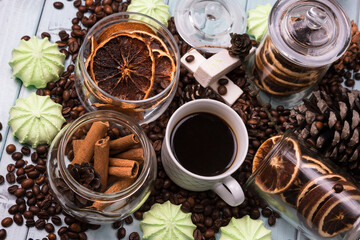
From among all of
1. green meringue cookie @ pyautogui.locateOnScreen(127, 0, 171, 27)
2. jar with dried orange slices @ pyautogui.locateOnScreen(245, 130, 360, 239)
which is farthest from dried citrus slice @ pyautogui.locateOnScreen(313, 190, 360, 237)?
green meringue cookie @ pyautogui.locateOnScreen(127, 0, 171, 27)

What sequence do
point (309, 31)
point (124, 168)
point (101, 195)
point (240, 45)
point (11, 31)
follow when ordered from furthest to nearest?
point (11, 31) → point (240, 45) → point (309, 31) → point (124, 168) → point (101, 195)

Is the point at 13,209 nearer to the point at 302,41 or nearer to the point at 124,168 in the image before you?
the point at 124,168

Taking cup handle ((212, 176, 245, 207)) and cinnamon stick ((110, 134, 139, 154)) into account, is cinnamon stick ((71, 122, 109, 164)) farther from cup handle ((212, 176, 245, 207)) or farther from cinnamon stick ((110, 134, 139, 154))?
cup handle ((212, 176, 245, 207))

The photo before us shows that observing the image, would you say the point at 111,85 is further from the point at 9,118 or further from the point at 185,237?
the point at 185,237

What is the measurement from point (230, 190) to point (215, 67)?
415mm

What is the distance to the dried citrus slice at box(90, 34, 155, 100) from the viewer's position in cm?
139

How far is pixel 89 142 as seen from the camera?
1.27 m

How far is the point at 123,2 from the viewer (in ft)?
Result: 5.45

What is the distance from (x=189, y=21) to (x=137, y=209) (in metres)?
0.70

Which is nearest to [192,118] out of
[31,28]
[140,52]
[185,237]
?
[140,52]

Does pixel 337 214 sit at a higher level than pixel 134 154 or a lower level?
lower

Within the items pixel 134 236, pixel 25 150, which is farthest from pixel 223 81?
pixel 25 150

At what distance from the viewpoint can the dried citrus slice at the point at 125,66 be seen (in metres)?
1.39

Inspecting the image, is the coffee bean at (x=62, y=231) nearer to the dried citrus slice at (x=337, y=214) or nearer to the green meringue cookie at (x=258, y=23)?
the dried citrus slice at (x=337, y=214)
